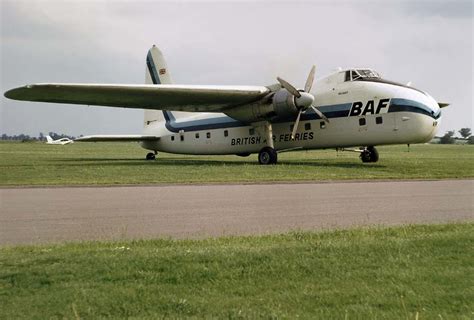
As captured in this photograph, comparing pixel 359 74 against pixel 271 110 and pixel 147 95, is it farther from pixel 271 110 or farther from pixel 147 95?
pixel 147 95

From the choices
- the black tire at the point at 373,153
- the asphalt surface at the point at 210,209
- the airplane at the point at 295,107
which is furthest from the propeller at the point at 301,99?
the asphalt surface at the point at 210,209

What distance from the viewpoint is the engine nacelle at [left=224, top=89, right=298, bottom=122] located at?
2662 centimetres

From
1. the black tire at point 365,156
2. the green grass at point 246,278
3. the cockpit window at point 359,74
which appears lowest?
the green grass at point 246,278

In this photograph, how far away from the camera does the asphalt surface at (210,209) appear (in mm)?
9098

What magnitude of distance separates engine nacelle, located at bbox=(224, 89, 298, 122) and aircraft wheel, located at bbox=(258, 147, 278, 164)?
67.4 inches

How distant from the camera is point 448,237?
8.09m

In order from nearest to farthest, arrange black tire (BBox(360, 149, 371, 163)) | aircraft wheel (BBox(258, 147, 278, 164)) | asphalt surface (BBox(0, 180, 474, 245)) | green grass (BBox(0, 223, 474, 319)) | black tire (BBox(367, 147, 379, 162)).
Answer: green grass (BBox(0, 223, 474, 319)) → asphalt surface (BBox(0, 180, 474, 245)) → aircraft wheel (BBox(258, 147, 278, 164)) → black tire (BBox(367, 147, 379, 162)) → black tire (BBox(360, 149, 371, 163))

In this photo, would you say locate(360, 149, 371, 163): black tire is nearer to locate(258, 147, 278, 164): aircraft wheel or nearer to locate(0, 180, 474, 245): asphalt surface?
locate(258, 147, 278, 164): aircraft wheel

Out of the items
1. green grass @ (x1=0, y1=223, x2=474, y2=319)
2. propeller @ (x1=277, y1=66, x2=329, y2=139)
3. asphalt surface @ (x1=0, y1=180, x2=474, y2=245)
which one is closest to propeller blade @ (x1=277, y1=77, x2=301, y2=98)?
propeller @ (x1=277, y1=66, x2=329, y2=139)

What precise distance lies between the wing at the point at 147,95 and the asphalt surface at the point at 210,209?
8.89m

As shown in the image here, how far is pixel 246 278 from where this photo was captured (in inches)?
236

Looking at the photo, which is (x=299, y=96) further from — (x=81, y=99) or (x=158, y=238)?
(x=158, y=238)

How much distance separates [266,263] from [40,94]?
1943cm

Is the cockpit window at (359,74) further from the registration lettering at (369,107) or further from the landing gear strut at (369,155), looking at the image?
the landing gear strut at (369,155)
